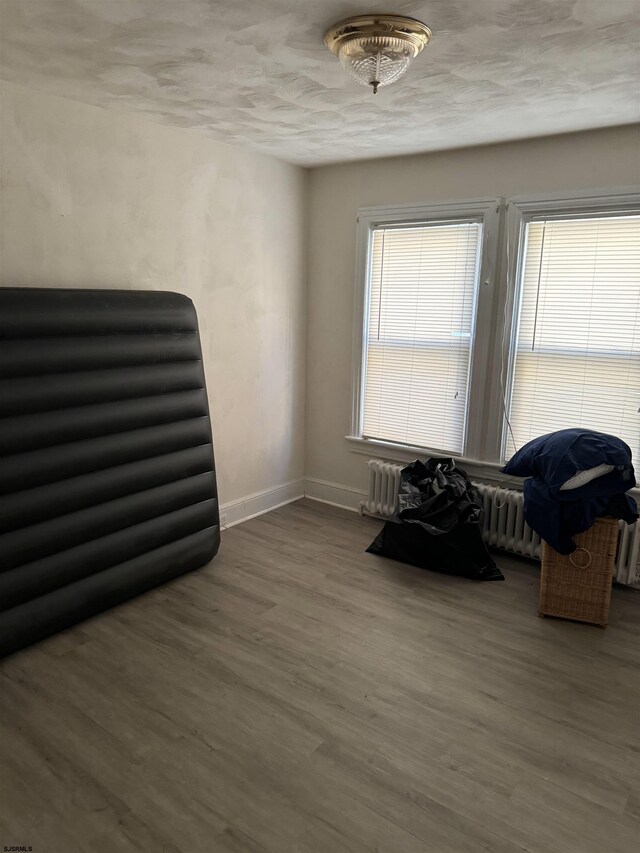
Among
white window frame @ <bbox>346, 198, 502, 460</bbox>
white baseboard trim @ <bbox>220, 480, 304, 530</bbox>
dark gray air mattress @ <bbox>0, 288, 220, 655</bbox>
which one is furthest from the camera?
white baseboard trim @ <bbox>220, 480, 304, 530</bbox>

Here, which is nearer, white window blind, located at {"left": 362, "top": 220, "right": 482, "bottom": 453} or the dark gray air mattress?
the dark gray air mattress

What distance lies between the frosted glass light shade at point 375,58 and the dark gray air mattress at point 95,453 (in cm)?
150

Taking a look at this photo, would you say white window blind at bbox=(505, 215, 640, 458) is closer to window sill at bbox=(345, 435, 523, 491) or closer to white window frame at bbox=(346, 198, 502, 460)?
white window frame at bbox=(346, 198, 502, 460)

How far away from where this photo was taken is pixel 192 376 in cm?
331

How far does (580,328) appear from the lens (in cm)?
341

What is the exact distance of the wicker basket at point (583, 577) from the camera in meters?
2.90

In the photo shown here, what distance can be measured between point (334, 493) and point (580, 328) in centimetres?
216

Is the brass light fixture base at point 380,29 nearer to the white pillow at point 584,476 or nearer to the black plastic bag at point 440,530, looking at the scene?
the white pillow at point 584,476

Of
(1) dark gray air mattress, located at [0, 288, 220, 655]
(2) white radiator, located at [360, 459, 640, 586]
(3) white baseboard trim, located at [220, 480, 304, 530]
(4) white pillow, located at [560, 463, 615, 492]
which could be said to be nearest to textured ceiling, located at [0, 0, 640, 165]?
(1) dark gray air mattress, located at [0, 288, 220, 655]

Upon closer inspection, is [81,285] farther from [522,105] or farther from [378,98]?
[522,105]

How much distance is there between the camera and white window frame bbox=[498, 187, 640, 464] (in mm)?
3217

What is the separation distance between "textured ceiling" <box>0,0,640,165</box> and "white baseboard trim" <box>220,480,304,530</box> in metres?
2.38

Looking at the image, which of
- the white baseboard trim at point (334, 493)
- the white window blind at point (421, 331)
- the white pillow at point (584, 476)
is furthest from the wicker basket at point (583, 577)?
the white baseboard trim at point (334, 493)

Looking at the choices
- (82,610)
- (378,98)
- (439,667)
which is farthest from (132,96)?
(439,667)
